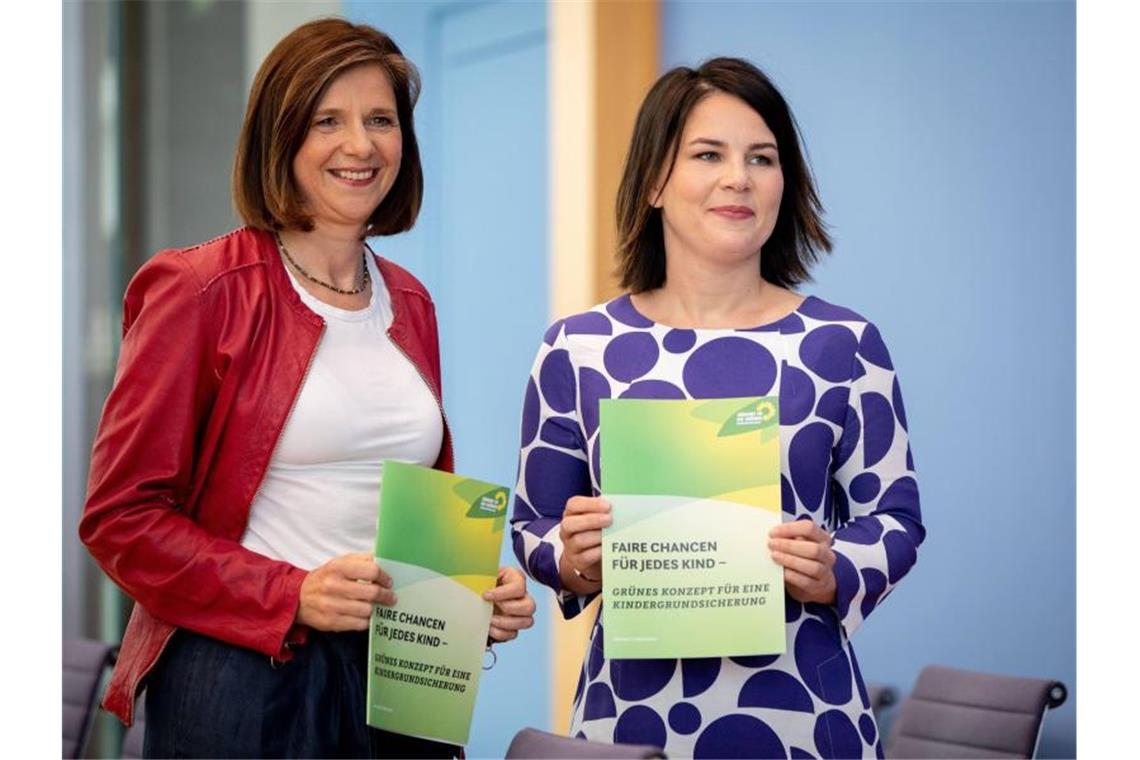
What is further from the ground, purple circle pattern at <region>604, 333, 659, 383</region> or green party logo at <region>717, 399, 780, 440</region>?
purple circle pattern at <region>604, 333, 659, 383</region>

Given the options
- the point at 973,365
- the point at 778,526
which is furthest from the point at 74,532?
the point at 778,526

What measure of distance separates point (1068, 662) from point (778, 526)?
257 centimetres

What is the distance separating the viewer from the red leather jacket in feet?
7.12

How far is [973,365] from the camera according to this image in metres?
4.61

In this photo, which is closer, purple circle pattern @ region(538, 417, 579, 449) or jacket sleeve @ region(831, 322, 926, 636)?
jacket sleeve @ region(831, 322, 926, 636)

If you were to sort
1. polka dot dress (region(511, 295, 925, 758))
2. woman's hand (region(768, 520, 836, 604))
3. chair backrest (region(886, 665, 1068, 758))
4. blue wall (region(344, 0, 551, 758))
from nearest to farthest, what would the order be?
woman's hand (region(768, 520, 836, 604)) < polka dot dress (region(511, 295, 925, 758)) < chair backrest (region(886, 665, 1068, 758)) < blue wall (region(344, 0, 551, 758))

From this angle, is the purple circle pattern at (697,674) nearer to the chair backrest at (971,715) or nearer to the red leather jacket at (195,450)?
the red leather jacket at (195,450)

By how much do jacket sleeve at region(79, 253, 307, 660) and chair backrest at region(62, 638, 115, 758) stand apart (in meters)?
2.85

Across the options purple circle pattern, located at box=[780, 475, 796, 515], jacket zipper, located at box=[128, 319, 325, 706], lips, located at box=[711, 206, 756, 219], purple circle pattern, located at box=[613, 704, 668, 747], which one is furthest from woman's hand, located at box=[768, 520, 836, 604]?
jacket zipper, located at box=[128, 319, 325, 706]

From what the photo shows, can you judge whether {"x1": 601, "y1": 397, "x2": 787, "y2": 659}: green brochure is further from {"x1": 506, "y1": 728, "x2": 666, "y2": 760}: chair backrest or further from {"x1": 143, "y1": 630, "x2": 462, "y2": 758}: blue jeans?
{"x1": 143, "y1": 630, "x2": 462, "y2": 758}: blue jeans

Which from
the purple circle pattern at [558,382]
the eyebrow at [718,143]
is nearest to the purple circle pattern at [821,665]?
the purple circle pattern at [558,382]

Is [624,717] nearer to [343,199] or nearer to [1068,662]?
[343,199]

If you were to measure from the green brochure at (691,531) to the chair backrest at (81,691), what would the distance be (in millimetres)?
3066

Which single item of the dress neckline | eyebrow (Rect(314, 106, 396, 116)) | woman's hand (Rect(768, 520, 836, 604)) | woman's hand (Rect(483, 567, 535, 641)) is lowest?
woman's hand (Rect(483, 567, 535, 641))
